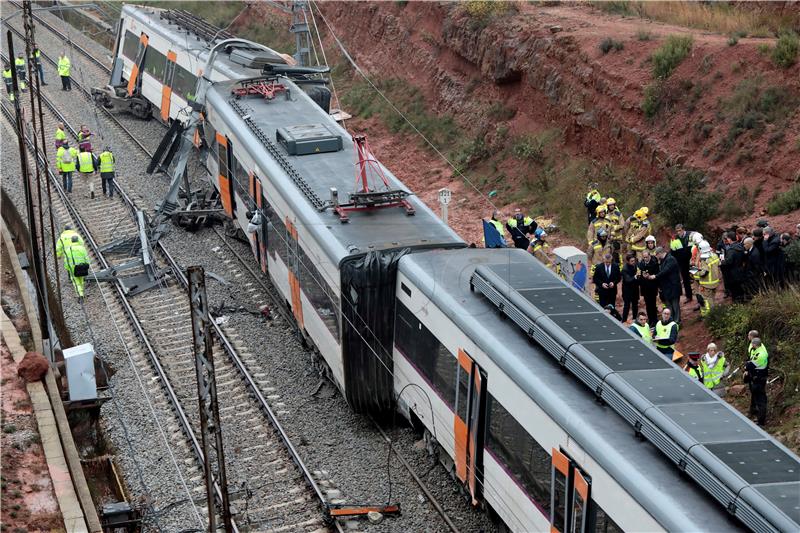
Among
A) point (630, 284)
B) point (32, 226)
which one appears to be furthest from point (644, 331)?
point (32, 226)

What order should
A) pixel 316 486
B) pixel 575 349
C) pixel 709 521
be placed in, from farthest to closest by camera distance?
pixel 316 486 < pixel 575 349 < pixel 709 521

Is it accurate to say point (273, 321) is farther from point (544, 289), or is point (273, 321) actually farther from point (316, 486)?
point (544, 289)

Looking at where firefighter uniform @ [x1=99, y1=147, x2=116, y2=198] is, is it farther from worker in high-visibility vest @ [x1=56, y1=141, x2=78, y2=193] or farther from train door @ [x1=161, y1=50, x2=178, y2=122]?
train door @ [x1=161, y1=50, x2=178, y2=122]

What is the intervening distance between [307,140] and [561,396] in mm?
9786

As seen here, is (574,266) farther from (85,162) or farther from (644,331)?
(85,162)

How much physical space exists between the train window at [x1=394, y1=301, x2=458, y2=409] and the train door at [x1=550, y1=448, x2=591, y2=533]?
102 inches

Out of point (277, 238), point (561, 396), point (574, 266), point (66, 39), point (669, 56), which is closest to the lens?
point (561, 396)

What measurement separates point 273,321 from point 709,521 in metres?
12.6

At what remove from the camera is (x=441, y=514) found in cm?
1471

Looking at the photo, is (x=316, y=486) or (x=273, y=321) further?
(x=273, y=321)

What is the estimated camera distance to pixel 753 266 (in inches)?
714

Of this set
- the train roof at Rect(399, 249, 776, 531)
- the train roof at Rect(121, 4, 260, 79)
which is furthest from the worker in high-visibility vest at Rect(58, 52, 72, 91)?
the train roof at Rect(399, 249, 776, 531)

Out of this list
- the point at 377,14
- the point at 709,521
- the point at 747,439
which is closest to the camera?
the point at 709,521

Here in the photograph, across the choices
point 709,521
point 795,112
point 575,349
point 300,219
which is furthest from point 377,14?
point 709,521
